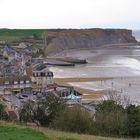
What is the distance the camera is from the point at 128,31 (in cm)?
14012

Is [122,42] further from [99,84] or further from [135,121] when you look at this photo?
[135,121]

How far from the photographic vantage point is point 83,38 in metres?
123

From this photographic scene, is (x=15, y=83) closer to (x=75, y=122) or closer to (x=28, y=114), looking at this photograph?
(x=28, y=114)

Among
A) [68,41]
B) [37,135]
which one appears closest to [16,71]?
[37,135]

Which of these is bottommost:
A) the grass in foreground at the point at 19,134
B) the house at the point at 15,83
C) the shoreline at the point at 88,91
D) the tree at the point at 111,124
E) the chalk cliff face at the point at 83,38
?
the shoreline at the point at 88,91

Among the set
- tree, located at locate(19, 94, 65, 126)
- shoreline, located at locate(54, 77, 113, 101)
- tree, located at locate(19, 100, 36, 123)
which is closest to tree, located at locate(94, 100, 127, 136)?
tree, located at locate(19, 94, 65, 126)

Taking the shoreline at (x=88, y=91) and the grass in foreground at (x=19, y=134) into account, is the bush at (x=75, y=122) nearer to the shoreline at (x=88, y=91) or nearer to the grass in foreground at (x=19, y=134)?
the grass in foreground at (x=19, y=134)

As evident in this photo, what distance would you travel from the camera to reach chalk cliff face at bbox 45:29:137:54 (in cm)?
11406

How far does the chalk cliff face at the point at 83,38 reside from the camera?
Result: 114 m

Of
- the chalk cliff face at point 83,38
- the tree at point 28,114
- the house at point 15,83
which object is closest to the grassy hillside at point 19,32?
the chalk cliff face at point 83,38

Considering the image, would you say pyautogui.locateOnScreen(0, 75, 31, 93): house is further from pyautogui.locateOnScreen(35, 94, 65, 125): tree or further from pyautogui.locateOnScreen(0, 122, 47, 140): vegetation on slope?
pyautogui.locateOnScreen(0, 122, 47, 140): vegetation on slope

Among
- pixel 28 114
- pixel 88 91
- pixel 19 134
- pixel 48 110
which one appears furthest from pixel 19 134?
pixel 88 91

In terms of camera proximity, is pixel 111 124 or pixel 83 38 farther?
pixel 83 38

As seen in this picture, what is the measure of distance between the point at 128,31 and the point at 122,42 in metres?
9.35
